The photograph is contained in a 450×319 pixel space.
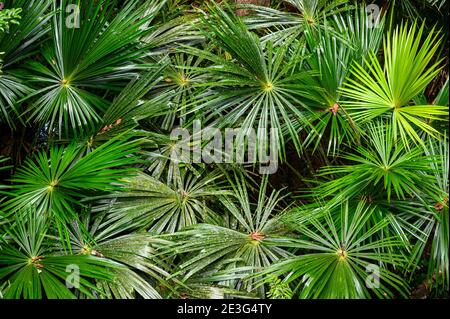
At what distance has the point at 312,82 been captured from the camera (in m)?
2.57

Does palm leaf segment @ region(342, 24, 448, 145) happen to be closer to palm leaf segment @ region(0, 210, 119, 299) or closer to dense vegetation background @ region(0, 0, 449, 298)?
dense vegetation background @ region(0, 0, 449, 298)

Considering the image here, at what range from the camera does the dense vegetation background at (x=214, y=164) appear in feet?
7.48

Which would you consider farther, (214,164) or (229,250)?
(214,164)

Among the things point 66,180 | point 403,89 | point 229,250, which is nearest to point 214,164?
point 229,250

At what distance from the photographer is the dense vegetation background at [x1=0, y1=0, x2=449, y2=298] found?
7.48ft

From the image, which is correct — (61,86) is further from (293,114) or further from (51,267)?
(293,114)

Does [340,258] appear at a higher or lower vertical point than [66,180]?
lower

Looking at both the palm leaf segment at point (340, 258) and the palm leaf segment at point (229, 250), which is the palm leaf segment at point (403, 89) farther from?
the palm leaf segment at point (229, 250)

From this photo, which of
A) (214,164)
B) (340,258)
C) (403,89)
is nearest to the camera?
(340,258)

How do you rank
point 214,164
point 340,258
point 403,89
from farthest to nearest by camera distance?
point 214,164
point 403,89
point 340,258

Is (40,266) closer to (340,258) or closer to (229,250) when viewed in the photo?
(229,250)

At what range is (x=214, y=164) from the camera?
111 inches

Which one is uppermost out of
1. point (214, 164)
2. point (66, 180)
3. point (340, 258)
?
point (214, 164)

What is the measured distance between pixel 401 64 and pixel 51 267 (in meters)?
1.68
